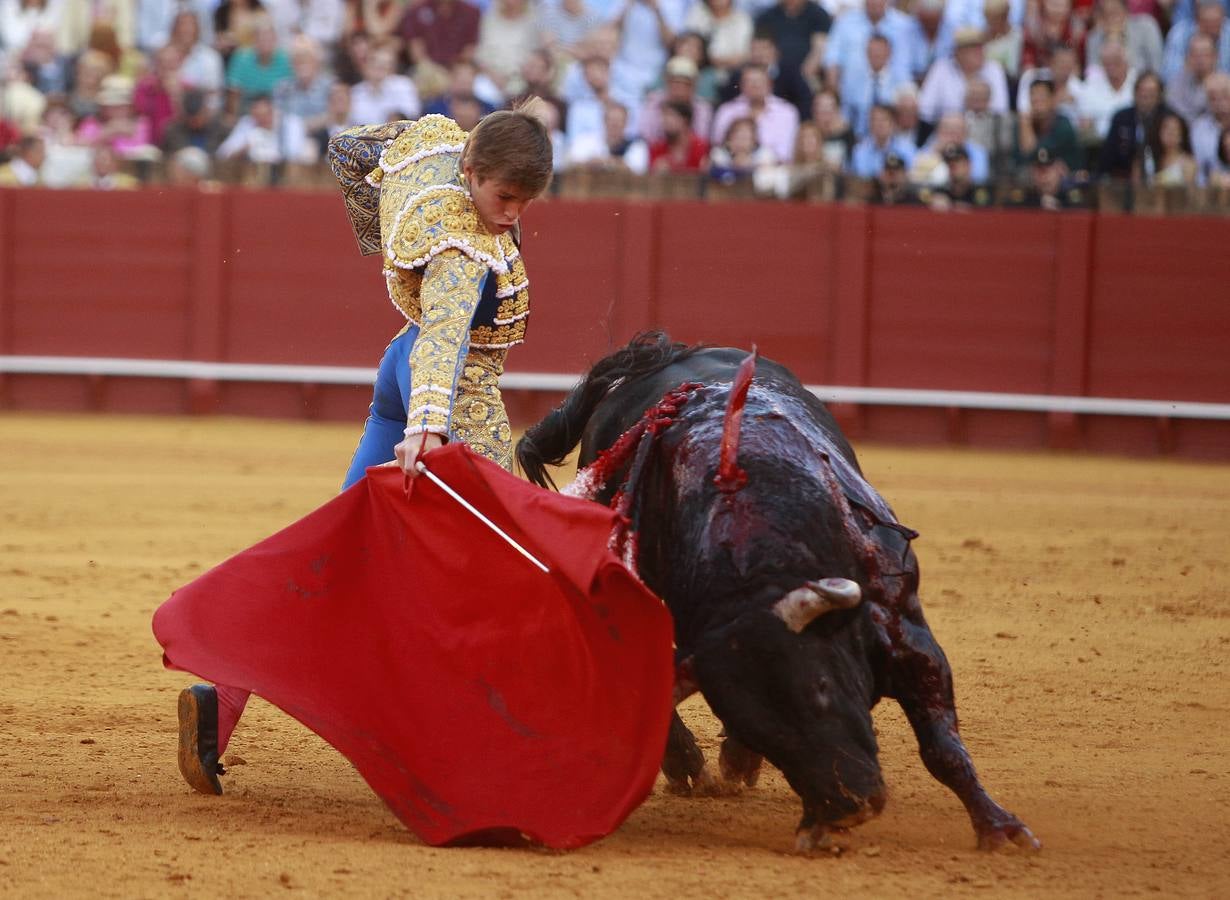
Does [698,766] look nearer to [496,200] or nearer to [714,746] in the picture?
[714,746]

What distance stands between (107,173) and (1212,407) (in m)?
5.98

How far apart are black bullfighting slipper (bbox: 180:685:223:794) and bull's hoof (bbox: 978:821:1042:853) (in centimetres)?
132

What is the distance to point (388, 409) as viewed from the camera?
3.24 meters

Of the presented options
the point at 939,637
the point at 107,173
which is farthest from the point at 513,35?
the point at 939,637

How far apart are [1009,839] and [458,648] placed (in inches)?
37.1

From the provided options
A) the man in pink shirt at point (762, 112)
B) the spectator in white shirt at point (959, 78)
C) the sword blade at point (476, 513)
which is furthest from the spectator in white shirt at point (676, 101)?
the sword blade at point (476, 513)

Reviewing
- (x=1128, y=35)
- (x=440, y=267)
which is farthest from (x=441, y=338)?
(x=1128, y=35)

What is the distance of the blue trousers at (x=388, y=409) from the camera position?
3109mm

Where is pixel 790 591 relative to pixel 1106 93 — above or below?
below

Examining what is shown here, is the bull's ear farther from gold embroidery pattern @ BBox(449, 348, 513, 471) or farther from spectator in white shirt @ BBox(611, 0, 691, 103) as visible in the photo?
spectator in white shirt @ BBox(611, 0, 691, 103)

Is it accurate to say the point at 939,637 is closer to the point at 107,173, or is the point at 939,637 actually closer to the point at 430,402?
the point at 430,402

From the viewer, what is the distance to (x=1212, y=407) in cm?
889

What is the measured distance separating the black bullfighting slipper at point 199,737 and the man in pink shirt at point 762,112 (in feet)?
20.2

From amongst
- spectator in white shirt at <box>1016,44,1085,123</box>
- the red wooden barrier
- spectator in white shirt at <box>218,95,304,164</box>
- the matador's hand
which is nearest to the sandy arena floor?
the matador's hand
